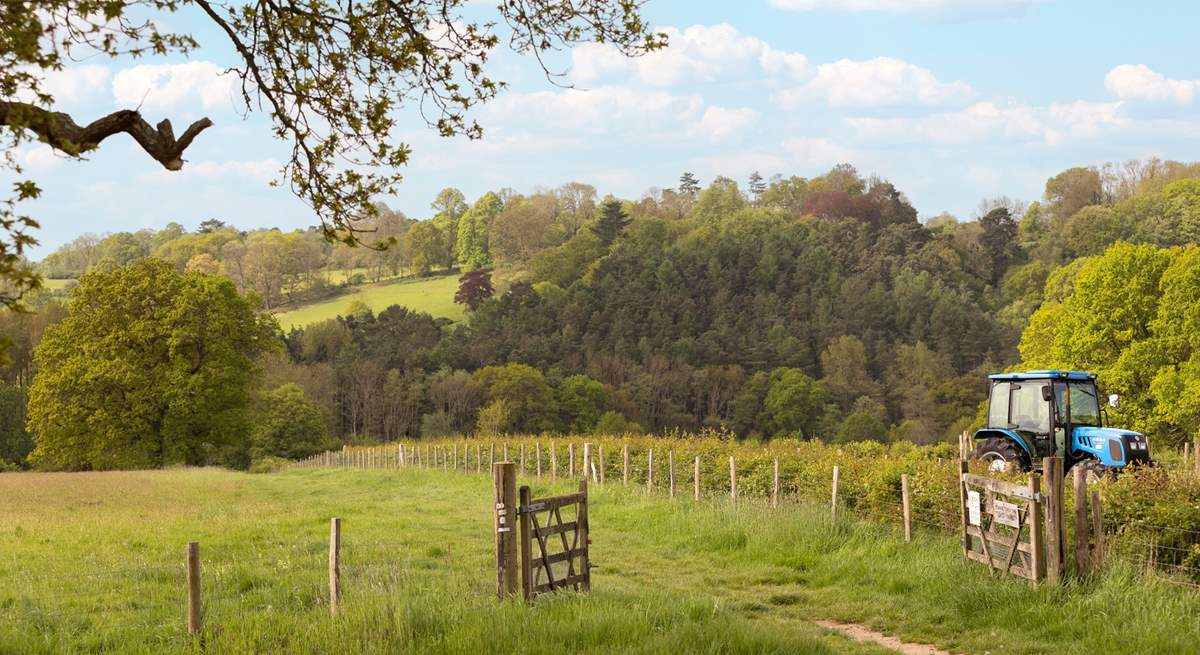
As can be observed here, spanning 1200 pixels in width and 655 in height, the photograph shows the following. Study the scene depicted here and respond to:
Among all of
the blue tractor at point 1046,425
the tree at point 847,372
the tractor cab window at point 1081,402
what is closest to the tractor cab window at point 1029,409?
the blue tractor at point 1046,425

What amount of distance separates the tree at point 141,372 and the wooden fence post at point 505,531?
127 feet

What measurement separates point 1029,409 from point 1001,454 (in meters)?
1.07

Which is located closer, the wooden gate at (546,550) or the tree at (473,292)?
the wooden gate at (546,550)

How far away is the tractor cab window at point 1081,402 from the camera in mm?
18031

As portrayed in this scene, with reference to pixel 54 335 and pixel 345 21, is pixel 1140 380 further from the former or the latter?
pixel 54 335

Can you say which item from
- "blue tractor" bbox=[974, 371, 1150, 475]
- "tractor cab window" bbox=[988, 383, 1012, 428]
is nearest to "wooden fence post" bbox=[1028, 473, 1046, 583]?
"blue tractor" bbox=[974, 371, 1150, 475]

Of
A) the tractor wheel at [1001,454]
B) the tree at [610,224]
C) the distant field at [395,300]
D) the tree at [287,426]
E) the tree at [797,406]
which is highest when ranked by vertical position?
the tree at [610,224]

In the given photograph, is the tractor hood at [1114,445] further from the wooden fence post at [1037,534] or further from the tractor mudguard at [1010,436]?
the wooden fence post at [1037,534]

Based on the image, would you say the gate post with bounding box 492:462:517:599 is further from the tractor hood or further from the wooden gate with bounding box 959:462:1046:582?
the tractor hood

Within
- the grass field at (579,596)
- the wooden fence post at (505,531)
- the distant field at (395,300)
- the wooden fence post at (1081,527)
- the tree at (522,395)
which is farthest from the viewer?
the distant field at (395,300)

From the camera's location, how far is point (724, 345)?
110 m

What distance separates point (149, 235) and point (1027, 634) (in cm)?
17668

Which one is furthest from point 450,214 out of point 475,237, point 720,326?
point 720,326

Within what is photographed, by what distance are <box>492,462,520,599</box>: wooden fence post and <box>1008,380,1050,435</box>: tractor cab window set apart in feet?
39.3
